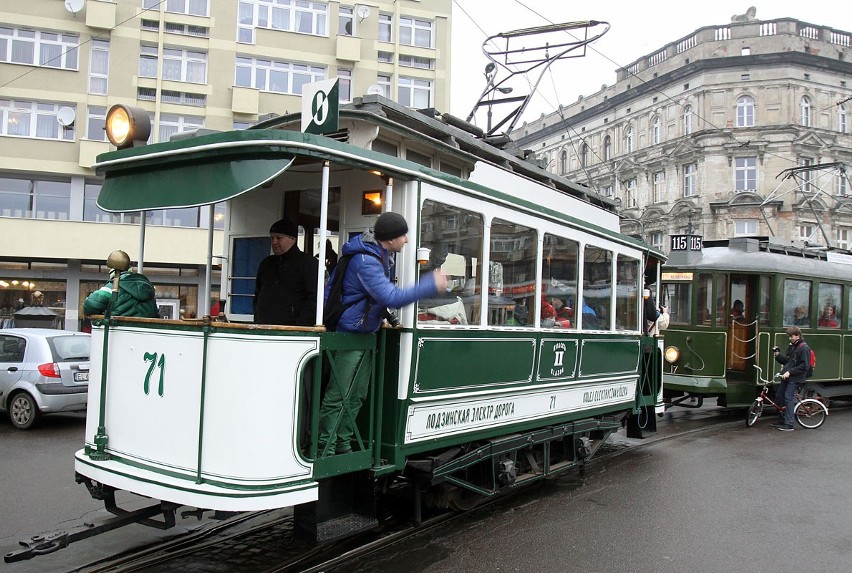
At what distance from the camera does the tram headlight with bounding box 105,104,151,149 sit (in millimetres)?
5148

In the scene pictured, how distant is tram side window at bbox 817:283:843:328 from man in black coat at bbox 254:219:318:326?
1295cm

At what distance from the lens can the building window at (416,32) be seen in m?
28.0

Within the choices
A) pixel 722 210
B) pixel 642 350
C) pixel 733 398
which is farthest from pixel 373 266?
pixel 722 210

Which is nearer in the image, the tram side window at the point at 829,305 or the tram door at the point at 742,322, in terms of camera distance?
the tram door at the point at 742,322

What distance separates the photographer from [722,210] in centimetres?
3847

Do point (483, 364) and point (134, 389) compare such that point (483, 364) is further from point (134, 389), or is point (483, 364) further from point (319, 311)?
point (134, 389)

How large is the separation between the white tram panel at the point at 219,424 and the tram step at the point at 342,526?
0.36 meters

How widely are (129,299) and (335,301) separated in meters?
1.52

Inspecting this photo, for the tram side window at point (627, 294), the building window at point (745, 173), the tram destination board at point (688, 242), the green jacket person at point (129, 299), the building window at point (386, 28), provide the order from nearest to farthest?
1. the green jacket person at point (129, 299)
2. the tram side window at point (627, 294)
3. the tram destination board at point (688, 242)
4. the building window at point (386, 28)
5. the building window at point (745, 173)

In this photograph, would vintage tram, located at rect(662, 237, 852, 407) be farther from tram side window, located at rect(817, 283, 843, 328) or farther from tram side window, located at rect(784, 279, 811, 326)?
tram side window, located at rect(817, 283, 843, 328)

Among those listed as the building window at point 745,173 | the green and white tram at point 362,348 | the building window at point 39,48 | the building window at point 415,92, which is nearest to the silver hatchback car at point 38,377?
the green and white tram at point 362,348

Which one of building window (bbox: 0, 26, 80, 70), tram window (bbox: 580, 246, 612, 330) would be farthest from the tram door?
building window (bbox: 0, 26, 80, 70)

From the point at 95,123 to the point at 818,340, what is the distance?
73.3 feet

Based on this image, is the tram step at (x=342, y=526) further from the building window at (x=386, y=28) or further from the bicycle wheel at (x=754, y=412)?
the building window at (x=386, y=28)
